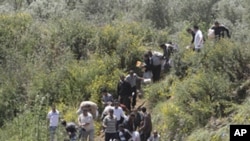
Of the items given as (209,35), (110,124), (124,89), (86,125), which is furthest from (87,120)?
(209,35)

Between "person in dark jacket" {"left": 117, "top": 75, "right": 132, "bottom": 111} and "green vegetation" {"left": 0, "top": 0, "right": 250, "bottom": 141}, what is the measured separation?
1.07 metres

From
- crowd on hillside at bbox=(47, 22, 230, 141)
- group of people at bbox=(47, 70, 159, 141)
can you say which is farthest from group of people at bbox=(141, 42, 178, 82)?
group of people at bbox=(47, 70, 159, 141)

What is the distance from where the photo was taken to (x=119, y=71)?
23.9 metres

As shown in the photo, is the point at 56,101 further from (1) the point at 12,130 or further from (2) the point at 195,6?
(2) the point at 195,6

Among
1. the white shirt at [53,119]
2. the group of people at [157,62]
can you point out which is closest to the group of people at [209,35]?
the group of people at [157,62]

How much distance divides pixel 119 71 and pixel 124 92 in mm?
4321

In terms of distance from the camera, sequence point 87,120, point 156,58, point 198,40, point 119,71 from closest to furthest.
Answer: point 87,120 → point 198,40 → point 156,58 → point 119,71

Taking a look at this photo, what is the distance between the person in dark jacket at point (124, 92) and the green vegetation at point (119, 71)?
107 cm

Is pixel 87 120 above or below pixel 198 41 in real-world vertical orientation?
Result: below

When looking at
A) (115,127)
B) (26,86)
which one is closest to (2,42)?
(26,86)

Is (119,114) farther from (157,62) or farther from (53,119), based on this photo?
(157,62)

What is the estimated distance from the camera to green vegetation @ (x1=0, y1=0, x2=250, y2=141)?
17.2m

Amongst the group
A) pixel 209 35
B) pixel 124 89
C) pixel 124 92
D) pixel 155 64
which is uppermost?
pixel 209 35

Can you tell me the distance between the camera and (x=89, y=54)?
88.5 ft
